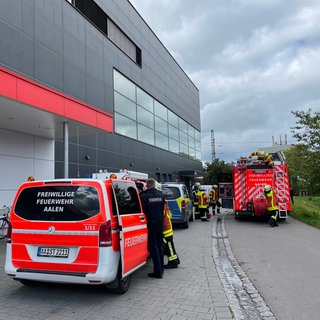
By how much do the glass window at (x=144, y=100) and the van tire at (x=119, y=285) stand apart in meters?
20.9

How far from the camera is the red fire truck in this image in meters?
14.9

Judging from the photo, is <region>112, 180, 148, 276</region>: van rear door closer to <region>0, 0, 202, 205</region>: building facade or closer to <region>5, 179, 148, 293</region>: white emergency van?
<region>5, 179, 148, 293</region>: white emergency van

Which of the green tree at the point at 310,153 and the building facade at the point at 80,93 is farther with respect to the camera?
the green tree at the point at 310,153

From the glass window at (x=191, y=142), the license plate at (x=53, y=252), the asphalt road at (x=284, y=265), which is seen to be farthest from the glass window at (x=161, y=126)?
the license plate at (x=53, y=252)

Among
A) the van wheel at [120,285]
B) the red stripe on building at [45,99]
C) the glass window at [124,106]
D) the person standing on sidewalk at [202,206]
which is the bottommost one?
the van wheel at [120,285]

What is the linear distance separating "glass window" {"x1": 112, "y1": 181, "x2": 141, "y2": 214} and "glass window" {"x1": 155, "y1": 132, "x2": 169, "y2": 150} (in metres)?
23.4

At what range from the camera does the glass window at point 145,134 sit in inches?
998

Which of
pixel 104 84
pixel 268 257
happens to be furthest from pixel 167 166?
pixel 268 257

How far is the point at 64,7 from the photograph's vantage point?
15.8m

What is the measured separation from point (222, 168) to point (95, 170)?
132 feet

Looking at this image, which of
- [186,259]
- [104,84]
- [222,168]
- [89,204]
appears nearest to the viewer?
[89,204]

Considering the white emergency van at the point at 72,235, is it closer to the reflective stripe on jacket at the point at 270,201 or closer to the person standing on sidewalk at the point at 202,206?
the reflective stripe on jacket at the point at 270,201

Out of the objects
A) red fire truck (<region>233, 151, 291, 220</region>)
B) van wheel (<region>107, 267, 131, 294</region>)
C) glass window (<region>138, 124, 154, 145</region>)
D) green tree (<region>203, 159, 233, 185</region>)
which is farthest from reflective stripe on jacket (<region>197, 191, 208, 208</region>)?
green tree (<region>203, 159, 233, 185</region>)

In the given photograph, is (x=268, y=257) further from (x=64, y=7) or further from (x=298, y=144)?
(x=64, y=7)
